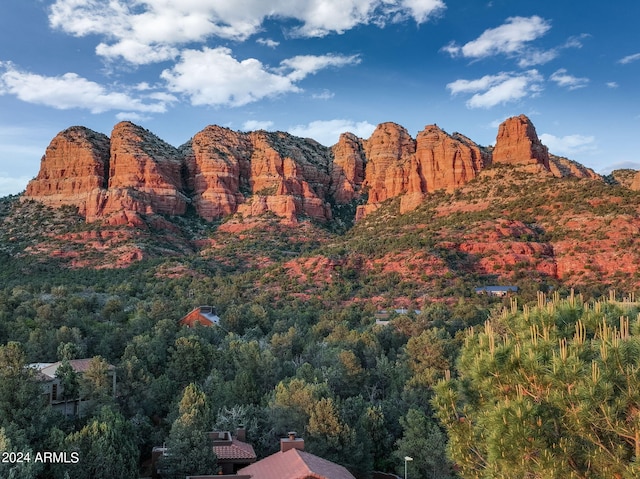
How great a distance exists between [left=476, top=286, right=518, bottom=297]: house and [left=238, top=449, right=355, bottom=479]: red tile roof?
36133 mm

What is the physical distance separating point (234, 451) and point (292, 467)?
4.60m

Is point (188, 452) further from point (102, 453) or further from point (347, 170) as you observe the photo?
point (347, 170)

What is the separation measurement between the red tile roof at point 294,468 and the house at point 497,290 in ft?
119

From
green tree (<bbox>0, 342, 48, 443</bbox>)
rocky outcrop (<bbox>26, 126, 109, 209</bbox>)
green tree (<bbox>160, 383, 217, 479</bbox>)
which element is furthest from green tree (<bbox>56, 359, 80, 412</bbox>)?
rocky outcrop (<bbox>26, 126, 109, 209</bbox>)

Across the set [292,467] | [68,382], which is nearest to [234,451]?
[292,467]

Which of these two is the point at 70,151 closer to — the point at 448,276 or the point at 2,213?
the point at 2,213

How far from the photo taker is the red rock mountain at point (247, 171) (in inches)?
3300

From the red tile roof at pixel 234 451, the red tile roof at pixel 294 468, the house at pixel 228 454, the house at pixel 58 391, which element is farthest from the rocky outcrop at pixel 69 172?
the red tile roof at pixel 294 468

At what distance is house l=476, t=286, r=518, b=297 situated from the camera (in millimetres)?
50469

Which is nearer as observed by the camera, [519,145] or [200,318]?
[200,318]

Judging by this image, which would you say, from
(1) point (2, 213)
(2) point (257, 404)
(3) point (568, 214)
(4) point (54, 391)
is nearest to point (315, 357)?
(2) point (257, 404)

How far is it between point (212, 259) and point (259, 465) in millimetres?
57092

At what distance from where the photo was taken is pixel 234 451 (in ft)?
66.4

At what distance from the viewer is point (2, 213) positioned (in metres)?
87.1
